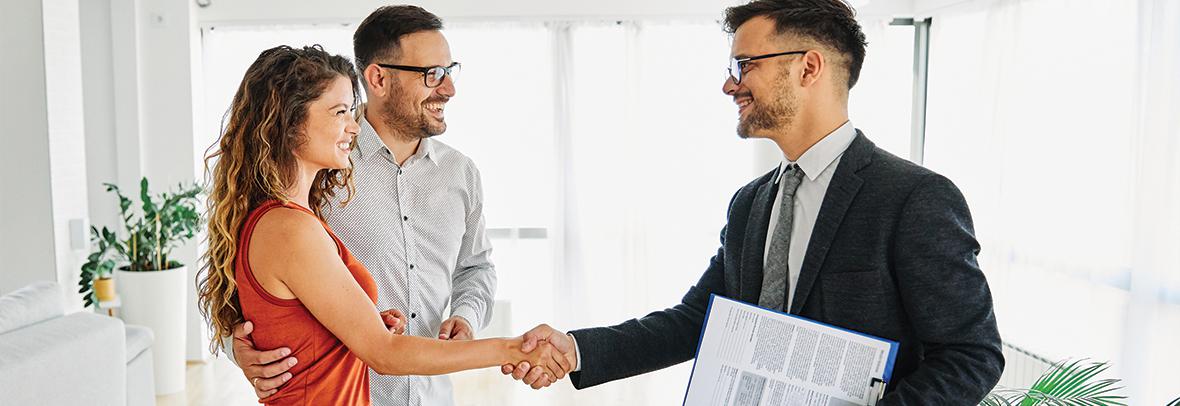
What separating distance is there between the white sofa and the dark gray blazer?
2140mm

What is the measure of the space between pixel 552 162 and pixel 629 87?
686mm

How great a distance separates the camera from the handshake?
6.59 ft

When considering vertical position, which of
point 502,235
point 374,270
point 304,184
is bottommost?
point 502,235

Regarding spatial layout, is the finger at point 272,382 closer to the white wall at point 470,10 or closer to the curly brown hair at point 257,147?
the curly brown hair at point 257,147

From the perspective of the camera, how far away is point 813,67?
175cm

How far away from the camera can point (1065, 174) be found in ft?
12.4

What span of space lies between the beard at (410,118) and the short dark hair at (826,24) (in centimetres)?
82

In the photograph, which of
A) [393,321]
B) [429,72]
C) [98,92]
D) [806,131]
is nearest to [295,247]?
[393,321]

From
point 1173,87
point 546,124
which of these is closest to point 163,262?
point 546,124

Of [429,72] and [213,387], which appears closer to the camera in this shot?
[429,72]

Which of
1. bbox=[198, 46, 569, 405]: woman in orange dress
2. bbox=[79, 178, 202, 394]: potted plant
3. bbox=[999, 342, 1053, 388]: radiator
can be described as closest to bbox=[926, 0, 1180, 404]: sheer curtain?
bbox=[999, 342, 1053, 388]: radiator

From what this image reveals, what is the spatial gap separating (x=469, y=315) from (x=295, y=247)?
0.66 metres

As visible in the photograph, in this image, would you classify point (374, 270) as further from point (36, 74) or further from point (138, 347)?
point (36, 74)

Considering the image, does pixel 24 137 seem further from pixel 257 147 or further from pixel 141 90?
pixel 257 147
